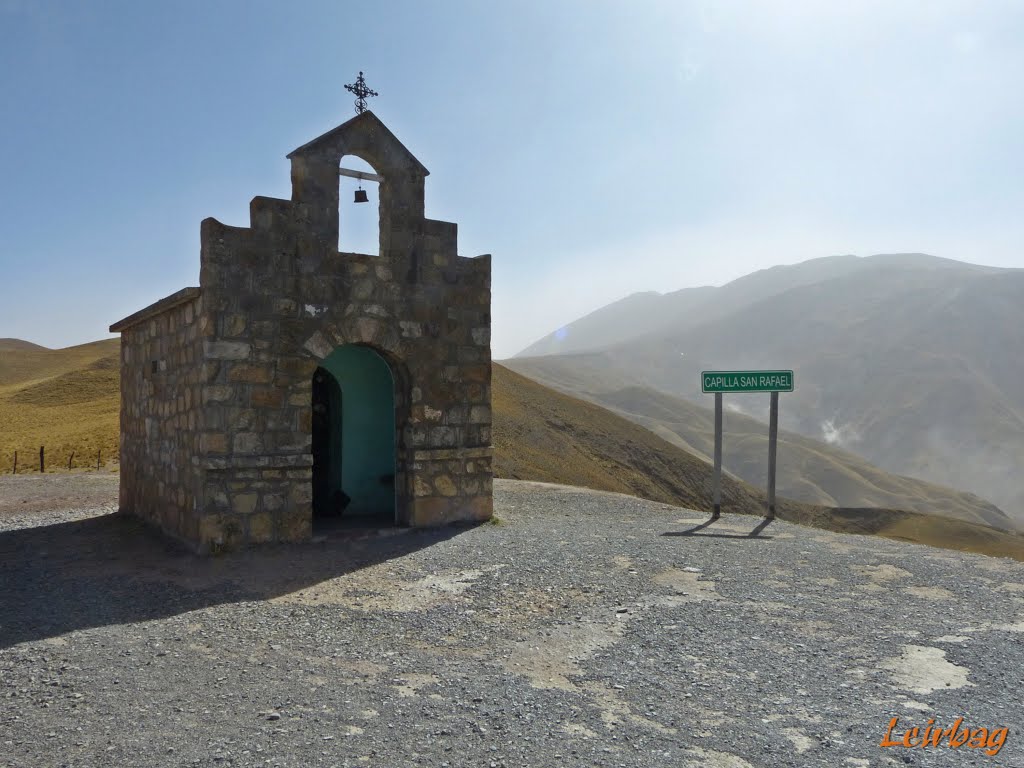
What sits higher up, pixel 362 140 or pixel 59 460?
pixel 362 140

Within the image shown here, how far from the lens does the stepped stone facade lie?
8938 mm

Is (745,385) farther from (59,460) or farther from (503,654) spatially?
(59,460)

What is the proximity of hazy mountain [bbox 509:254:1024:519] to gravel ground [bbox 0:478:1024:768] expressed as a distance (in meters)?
72.3

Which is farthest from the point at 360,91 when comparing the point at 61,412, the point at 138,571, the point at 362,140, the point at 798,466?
the point at 798,466

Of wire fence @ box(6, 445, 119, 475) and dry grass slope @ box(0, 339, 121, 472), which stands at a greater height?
dry grass slope @ box(0, 339, 121, 472)

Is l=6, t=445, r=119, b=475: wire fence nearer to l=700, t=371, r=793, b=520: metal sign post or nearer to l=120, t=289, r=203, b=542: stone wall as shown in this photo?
l=120, t=289, r=203, b=542: stone wall

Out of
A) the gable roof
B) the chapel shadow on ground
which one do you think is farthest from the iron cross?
the chapel shadow on ground

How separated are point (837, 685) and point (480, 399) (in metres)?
6.98

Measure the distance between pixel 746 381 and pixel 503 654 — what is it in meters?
8.53

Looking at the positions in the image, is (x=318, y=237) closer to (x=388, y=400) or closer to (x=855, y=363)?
(x=388, y=400)

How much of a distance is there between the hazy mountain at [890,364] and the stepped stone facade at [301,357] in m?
71.8

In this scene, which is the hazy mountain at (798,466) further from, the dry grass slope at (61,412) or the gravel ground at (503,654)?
the gravel ground at (503,654)

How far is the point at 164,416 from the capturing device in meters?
10.4

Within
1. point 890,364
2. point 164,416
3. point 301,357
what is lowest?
point 164,416
